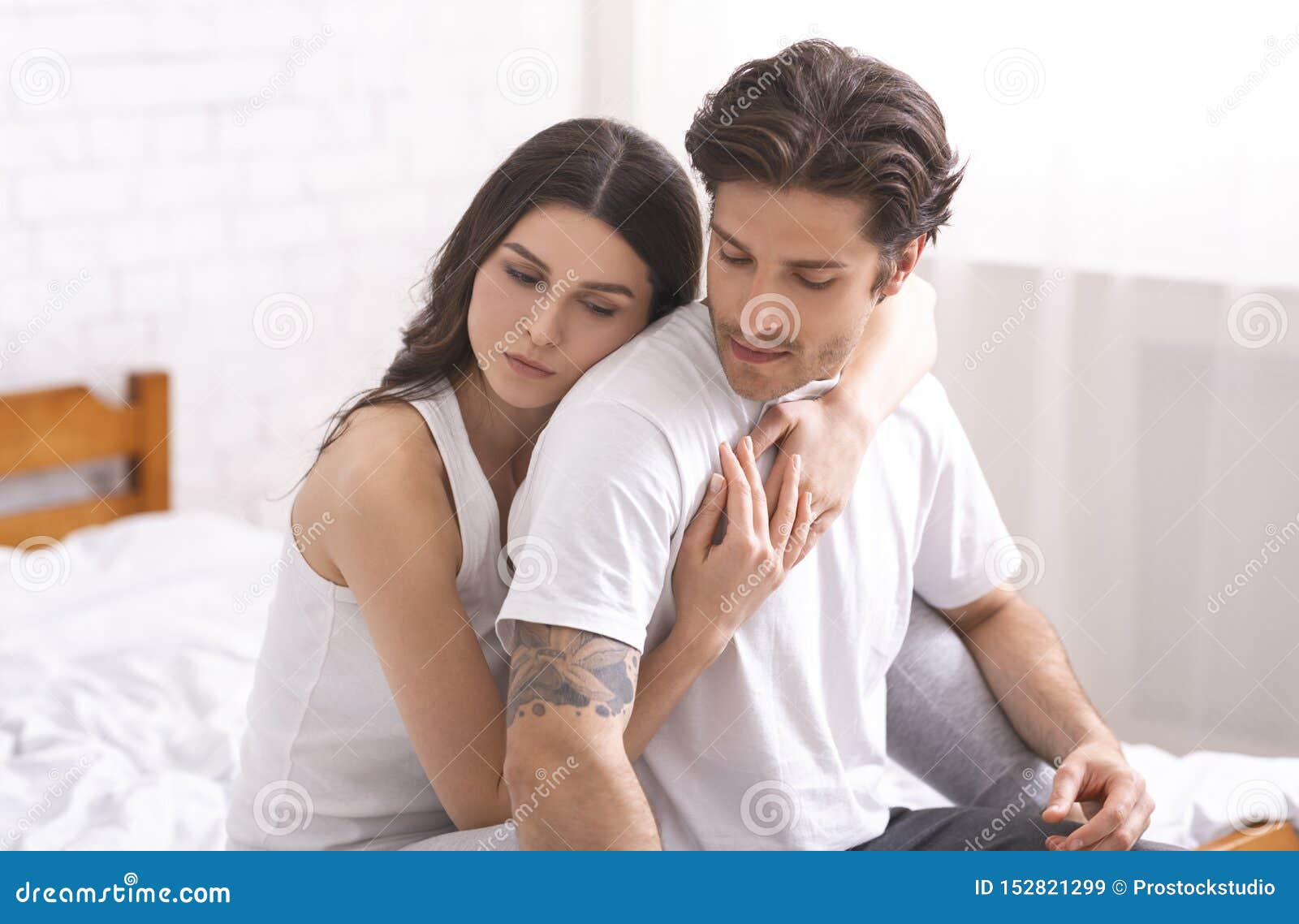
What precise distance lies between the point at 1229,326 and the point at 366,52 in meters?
1.78

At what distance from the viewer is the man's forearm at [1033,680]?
142 cm

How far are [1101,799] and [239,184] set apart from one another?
202 cm

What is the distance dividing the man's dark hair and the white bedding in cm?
85

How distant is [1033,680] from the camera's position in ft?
4.75

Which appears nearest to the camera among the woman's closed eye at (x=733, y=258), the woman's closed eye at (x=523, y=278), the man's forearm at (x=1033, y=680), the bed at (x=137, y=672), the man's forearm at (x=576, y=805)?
the man's forearm at (x=576, y=805)

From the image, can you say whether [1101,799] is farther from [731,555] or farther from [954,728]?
[731,555]

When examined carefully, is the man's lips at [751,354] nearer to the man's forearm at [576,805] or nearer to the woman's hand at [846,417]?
the woman's hand at [846,417]

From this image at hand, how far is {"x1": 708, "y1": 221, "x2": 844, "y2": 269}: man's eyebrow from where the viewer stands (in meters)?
1.08

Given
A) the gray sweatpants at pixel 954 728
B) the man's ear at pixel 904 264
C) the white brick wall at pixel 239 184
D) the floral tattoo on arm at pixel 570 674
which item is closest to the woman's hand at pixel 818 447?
the man's ear at pixel 904 264

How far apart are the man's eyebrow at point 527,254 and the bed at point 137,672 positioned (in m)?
0.83

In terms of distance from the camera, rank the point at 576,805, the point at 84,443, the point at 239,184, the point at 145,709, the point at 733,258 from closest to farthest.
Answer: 1. the point at 576,805
2. the point at 733,258
3. the point at 145,709
4. the point at 84,443
5. the point at 239,184

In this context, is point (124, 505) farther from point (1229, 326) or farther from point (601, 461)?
point (1229, 326)

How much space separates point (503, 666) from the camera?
125cm

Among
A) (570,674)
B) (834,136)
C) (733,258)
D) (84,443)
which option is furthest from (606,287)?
(84,443)
